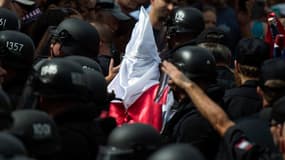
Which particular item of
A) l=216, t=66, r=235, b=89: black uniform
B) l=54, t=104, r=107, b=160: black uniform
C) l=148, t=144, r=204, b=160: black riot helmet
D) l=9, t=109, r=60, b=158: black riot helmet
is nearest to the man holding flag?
l=216, t=66, r=235, b=89: black uniform

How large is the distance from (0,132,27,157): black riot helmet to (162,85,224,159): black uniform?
3.07 m

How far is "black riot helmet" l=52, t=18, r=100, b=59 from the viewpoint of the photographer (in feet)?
35.9

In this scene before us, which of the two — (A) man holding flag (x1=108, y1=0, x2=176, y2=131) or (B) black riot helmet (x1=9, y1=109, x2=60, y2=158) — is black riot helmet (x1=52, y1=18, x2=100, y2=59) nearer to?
(A) man holding flag (x1=108, y1=0, x2=176, y2=131)

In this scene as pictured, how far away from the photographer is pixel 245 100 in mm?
10398

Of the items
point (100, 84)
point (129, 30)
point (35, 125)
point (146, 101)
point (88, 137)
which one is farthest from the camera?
point (129, 30)

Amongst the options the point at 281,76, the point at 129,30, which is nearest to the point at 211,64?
the point at 281,76

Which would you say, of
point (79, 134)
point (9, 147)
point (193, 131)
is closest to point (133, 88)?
point (193, 131)

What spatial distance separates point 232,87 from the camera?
37.2 ft

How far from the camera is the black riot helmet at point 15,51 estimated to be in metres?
10.0

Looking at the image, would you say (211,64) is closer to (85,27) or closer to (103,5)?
(85,27)

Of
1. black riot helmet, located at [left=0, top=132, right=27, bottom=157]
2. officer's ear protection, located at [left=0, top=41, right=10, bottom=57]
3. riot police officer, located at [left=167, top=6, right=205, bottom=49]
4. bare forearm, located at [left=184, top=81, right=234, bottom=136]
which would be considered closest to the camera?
black riot helmet, located at [left=0, top=132, right=27, bottom=157]

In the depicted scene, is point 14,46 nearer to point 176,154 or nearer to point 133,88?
point 133,88

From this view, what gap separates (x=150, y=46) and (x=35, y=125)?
3.90m

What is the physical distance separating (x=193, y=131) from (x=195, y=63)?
2.07 ft
